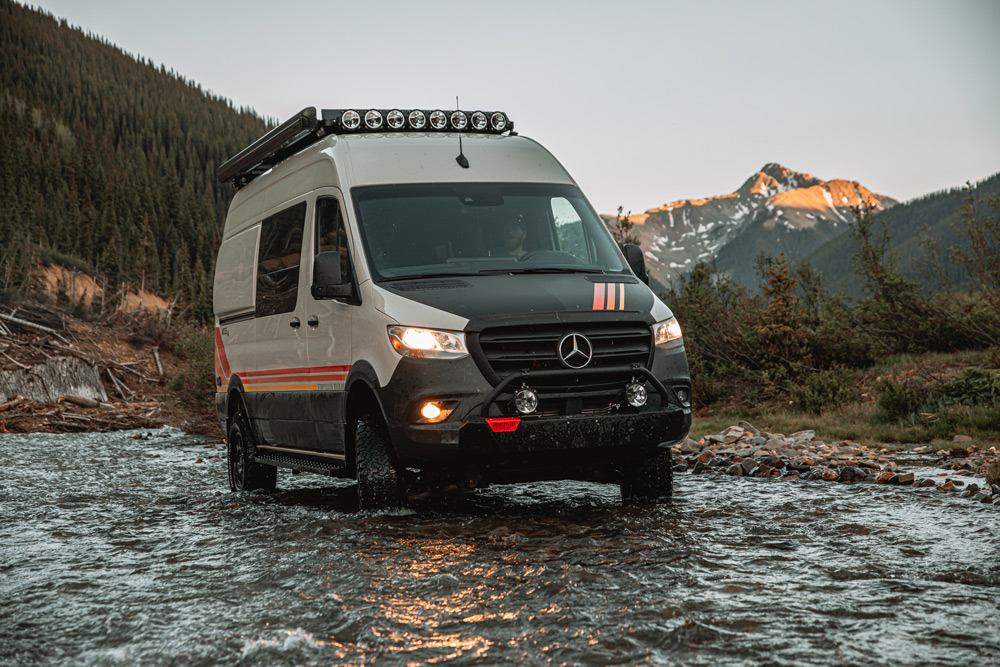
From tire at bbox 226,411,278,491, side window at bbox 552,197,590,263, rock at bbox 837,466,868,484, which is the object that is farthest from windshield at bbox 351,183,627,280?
tire at bbox 226,411,278,491

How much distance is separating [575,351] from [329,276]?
1850 millimetres

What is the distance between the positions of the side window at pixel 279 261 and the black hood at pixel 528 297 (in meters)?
1.73

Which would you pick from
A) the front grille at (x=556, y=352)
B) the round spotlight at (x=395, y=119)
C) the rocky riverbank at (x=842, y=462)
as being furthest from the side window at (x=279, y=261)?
the rocky riverbank at (x=842, y=462)

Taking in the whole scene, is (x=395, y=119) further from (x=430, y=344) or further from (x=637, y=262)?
(x=430, y=344)

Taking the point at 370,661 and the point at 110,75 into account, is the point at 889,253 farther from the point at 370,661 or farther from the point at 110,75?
the point at 110,75

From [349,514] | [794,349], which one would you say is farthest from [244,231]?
[794,349]

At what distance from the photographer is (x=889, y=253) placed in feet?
49.4

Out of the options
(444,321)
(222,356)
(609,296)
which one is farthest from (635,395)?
(222,356)

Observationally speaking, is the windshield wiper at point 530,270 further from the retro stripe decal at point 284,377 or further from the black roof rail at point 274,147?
the black roof rail at point 274,147

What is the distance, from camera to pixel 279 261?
28.9 feet

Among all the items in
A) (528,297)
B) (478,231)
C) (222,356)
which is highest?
(478,231)

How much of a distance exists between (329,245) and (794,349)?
8952mm

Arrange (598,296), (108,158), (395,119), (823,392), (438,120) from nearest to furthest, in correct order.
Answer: (598,296) < (395,119) < (438,120) < (823,392) < (108,158)

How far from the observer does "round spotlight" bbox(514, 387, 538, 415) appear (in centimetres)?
640
